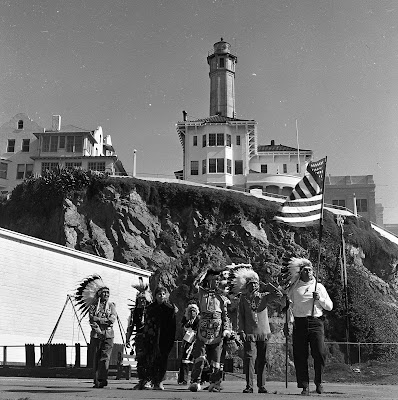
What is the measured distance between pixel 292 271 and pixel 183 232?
39975mm

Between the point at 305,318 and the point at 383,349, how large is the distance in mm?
22739

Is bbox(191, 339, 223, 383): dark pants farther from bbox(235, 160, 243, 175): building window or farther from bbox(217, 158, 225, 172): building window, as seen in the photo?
bbox(235, 160, 243, 175): building window

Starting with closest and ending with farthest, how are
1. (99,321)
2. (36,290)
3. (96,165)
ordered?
(99,321), (36,290), (96,165)

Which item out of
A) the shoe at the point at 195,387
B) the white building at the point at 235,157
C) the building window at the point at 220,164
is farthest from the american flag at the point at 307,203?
the building window at the point at 220,164

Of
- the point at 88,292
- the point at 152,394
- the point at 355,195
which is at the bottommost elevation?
the point at 152,394

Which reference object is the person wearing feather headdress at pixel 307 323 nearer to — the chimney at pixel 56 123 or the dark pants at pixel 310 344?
the dark pants at pixel 310 344

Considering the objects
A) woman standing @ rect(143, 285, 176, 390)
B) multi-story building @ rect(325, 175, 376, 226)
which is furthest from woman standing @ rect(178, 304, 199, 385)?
multi-story building @ rect(325, 175, 376, 226)

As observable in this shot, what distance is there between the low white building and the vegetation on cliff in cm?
1732

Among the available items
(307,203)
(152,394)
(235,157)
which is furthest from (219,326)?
(235,157)

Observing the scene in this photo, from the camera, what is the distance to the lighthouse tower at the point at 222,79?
76250 mm

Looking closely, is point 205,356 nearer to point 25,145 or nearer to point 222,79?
point 25,145

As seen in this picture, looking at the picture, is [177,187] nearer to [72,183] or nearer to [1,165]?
[72,183]

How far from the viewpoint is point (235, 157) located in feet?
204

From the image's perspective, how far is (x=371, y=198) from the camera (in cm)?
6794
